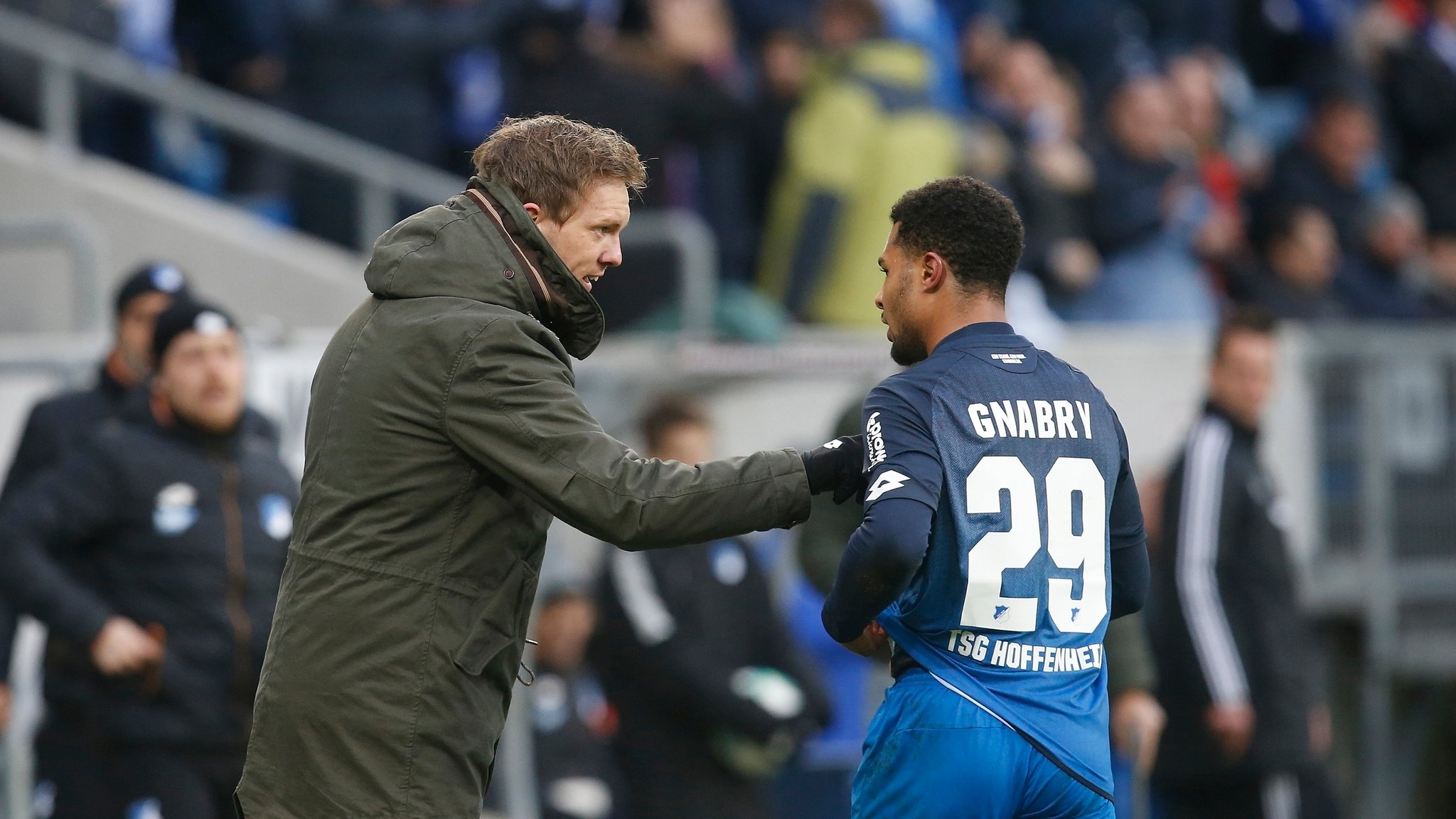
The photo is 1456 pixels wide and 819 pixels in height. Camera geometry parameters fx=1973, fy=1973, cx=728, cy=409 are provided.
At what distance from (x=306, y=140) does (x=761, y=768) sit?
12.1ft

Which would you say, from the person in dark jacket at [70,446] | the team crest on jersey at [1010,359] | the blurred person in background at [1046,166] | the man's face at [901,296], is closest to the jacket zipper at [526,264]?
the man's face at [901,296]

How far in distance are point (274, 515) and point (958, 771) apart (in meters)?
2.84

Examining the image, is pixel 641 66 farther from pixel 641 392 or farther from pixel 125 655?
pixel 125 655

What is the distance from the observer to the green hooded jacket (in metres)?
3.80

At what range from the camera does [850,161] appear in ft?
32.2

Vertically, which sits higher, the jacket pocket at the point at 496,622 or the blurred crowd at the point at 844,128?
the blurred crowd at the point at 844,128

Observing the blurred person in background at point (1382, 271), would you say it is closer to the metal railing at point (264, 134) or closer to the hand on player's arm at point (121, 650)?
the metal railing at point (264, 134)

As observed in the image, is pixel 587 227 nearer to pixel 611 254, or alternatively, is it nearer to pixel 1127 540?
pixel 611 254

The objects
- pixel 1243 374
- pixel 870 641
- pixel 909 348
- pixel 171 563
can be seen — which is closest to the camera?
pixel 909 348

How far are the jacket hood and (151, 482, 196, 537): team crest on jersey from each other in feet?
7.26

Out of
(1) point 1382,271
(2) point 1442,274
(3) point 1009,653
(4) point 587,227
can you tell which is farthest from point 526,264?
(2) point 1442,274

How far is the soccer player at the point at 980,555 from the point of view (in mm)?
3850

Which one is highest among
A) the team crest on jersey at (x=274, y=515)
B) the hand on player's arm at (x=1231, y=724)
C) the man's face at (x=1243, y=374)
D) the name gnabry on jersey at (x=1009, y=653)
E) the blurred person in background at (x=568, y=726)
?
the man's face at (x=1243, y=374)

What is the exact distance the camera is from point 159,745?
580 centimetres
